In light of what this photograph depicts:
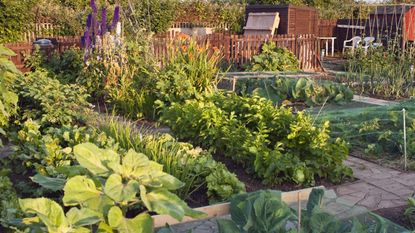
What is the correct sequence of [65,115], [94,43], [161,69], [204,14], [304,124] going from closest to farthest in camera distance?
[304,124], [65,115], [161,69], [94,43], [204,14]

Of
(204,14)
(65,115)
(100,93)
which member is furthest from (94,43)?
(204,14)

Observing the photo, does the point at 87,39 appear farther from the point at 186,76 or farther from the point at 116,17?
the point at 186,76

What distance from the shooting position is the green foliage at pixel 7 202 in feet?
10.1

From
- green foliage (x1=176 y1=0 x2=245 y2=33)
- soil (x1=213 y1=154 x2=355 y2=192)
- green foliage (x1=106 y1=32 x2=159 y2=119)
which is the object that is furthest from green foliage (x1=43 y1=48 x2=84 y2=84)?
green foliage (x1=176 y1=0 x2=245 y2=33)

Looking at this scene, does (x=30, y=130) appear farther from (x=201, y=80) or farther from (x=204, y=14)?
(x=204, y=14)

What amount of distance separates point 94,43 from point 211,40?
14.9 feet

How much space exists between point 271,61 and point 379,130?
6160 mm

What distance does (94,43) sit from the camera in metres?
8.70

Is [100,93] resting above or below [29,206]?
below

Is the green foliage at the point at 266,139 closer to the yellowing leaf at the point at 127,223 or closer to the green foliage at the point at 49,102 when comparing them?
the green foliage at the point at 49,102

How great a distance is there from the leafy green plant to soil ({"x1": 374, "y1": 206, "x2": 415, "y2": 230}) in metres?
2.17

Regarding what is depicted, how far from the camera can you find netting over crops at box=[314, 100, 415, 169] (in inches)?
214

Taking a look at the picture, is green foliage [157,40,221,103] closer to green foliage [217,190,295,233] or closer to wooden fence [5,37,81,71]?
wooden fence [5,37,81,71]

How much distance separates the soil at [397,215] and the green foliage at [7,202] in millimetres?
2523
